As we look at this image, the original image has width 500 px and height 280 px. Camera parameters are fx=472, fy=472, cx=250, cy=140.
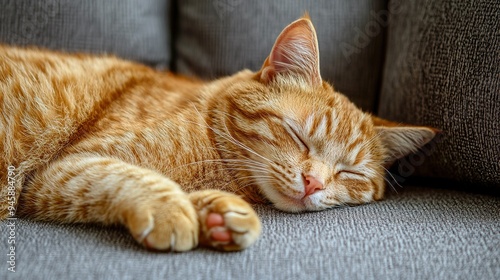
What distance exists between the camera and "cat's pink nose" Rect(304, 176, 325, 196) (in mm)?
1553

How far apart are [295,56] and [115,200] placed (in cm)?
84

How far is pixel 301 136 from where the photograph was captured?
166 centimetres

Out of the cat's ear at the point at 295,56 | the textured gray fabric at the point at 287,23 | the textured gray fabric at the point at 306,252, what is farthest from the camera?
the textured gray fabric at the point at 287,23

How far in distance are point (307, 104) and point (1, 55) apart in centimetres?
117

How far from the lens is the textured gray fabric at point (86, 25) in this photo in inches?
85.2

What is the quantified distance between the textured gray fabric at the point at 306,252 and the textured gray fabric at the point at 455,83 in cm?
25

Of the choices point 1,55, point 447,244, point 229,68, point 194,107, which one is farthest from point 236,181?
point 1,55

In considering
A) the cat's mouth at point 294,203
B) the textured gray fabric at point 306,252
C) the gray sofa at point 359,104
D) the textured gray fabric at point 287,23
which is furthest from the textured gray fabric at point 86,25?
the cat's mouth at point 294,203

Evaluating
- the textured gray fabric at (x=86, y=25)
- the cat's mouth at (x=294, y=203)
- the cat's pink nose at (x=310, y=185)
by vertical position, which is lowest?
the cat's mouth at (x=294, y=203)

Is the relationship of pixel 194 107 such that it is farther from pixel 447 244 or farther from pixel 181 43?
pixel 447 244

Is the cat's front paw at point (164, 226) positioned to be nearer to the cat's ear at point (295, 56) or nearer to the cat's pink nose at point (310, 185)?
the cat's pink nose at point (310, 185)

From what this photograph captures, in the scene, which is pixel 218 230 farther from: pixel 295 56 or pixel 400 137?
pixel 400 137

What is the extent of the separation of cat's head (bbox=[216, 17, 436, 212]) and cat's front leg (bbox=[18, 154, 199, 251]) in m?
0.35

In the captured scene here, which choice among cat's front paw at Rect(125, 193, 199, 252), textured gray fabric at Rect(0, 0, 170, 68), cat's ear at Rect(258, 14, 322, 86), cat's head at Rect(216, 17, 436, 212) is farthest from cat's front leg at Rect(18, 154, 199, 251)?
textured gray fabric at Rect(0, 0, 170, 68)
